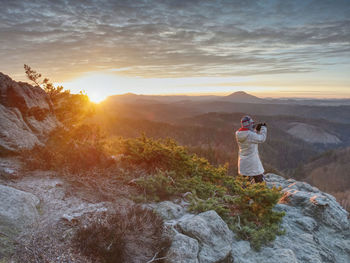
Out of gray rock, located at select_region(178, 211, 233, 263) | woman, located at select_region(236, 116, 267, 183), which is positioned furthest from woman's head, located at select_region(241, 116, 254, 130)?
gray rock, located at select_region(178, 211, 233, 263)

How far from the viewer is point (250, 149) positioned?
277 inches

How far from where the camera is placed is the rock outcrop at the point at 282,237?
3648 mm

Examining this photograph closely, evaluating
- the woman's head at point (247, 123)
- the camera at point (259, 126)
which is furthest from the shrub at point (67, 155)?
the camera at point (259, 126)

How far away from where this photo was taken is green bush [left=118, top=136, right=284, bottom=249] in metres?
4.84

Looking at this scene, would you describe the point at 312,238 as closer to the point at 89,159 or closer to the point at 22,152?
the point at 89,159

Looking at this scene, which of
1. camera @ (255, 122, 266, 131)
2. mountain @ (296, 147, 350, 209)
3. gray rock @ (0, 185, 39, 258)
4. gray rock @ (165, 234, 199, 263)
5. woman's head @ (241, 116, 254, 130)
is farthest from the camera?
mountain @ (296, 147, 350, 209)

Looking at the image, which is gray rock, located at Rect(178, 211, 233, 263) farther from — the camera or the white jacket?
the camera

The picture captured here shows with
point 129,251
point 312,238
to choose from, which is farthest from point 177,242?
point 312,238

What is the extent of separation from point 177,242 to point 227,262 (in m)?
0.92

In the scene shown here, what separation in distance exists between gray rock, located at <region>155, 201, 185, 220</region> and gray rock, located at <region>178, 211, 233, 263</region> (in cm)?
45

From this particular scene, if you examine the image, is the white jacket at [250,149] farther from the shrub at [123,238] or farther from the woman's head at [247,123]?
the shrub at [123,238]

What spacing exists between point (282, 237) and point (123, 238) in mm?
3257

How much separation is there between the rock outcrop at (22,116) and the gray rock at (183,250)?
4.67m

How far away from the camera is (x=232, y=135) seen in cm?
11156
